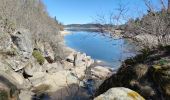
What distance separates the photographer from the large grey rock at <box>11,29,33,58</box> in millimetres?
29953

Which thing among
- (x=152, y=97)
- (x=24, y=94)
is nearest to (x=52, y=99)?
(x=24, y=94)

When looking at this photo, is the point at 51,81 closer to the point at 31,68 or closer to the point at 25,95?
the point at 31,68

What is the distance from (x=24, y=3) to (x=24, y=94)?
A: 27.1 m

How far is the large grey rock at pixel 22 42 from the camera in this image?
29953 mm

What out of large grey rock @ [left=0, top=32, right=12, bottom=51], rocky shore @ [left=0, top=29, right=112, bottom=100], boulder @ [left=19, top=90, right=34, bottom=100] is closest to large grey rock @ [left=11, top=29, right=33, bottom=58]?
rocky shore @ [left=0, top=29, right=112, bottom=100]

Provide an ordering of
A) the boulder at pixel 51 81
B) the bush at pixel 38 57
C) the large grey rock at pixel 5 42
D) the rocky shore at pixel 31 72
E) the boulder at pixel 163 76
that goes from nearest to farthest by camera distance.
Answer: the boulder at pixel 163 76
the rocky shore at pixel 31 72
the boulder at pixel 51 81
the large grey rock at pixel 5 42
the bush at pixel 38 57

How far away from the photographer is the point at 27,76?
28.5 m

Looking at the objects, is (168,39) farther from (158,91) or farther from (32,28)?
(32,28)

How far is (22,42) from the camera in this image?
30266 mm

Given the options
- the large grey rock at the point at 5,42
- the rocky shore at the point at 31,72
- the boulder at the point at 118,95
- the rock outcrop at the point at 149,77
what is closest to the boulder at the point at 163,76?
the rock outcrop at the point at 149,77

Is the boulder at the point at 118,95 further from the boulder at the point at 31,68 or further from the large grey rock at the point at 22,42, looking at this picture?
the large grey rock at the point at 22,42

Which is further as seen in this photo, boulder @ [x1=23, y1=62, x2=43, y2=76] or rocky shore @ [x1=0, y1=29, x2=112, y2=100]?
boulder @ [x1=23, y1=62, x2=43, y2=76]

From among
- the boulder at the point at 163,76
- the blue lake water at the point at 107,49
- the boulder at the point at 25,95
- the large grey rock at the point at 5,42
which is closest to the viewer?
the boulder at the point at 163,76

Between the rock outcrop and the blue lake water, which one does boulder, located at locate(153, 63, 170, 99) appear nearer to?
the rock outcrop
